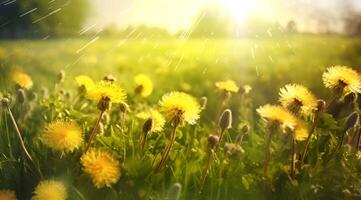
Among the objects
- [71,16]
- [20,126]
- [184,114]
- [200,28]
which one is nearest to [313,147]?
[184,114]

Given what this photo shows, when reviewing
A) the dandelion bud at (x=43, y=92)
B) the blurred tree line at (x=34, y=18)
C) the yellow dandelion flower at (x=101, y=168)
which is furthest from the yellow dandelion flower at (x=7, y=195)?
the blurred tree line at (x=34, y=18)

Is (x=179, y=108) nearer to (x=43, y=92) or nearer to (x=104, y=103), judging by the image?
(x=104, y=103)

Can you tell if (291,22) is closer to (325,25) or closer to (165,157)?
(325,25)

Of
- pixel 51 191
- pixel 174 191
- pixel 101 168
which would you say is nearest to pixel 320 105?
pixel 174 191

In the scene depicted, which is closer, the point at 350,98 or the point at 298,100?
the point at 298,100

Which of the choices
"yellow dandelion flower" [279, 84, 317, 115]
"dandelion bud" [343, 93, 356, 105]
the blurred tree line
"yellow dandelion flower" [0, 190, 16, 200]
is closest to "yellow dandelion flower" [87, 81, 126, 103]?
"yellow dandelion flower" [0, 190, 16, 200]
